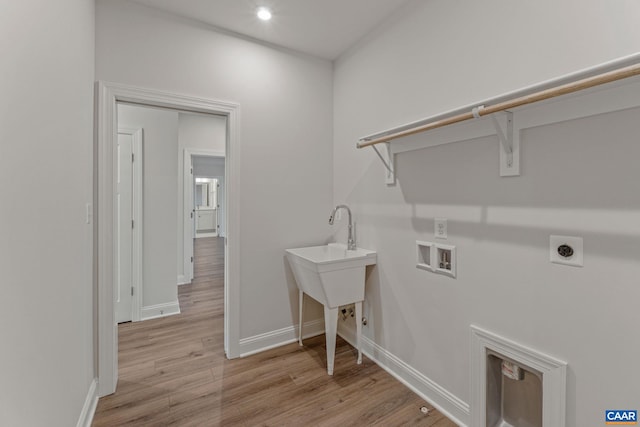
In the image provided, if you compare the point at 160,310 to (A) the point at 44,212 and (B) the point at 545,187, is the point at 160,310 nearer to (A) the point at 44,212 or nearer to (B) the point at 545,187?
(A) the point at 44,212

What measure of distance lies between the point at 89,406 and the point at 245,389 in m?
0.87

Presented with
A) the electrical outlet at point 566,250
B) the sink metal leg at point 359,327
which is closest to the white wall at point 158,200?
the sink metal leg at point 359,327

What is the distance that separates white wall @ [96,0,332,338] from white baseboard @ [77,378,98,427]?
3.10ft

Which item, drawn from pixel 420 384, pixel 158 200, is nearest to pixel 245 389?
pixel 420 384

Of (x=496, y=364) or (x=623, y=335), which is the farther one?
(x=496, y=364)

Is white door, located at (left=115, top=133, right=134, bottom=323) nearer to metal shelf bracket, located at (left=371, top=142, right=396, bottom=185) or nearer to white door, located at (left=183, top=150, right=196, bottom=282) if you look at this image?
white door, located at (left=183, top=150, right=196, bottom=282)

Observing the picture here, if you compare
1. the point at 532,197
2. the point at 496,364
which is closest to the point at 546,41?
the point at 532,197

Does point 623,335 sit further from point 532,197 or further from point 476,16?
point 476,16

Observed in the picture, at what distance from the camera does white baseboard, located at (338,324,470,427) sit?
5.24 ft

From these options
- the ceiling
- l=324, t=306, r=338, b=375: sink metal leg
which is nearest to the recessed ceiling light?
the ceiling

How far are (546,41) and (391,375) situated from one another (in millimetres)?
2151

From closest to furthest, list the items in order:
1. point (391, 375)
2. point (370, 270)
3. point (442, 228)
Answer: point (442, 228) < point (391, 375) < point (370, 270)

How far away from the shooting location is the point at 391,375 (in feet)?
6.70

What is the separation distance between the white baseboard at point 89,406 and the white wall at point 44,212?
68 mm
